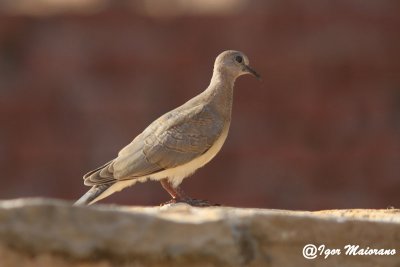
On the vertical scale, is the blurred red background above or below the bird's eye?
above

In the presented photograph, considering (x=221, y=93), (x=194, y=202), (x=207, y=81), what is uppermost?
(x=207, y=81)

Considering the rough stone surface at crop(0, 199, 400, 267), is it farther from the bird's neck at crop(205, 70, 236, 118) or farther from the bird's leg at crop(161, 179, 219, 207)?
Answer: the bird's neck at crop(205, 70, 236, 118)

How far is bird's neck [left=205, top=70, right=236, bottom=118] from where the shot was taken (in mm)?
9797

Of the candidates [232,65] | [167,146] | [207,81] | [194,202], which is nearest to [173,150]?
[167,146]

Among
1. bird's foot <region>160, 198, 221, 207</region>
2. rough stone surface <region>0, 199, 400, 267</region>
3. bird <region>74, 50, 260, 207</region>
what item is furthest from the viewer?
bird <region>74, 50, 260, 207</region>

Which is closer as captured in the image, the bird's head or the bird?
the bird

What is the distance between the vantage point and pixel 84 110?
68.8 ft

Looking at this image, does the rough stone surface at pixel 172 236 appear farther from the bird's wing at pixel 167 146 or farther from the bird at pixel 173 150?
the bird's wing at pixel 167 146

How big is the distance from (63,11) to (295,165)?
4394 millimetres

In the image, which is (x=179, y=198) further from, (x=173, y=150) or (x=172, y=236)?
(x=172, y=236)

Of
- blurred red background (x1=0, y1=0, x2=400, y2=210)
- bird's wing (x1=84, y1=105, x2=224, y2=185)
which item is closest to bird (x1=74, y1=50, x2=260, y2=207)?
bird's wing (x1=84, y1=105, x2=224, y2=185)

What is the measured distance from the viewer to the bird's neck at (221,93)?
386 inches

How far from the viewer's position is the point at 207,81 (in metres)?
20.7

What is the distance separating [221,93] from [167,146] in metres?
0.65
